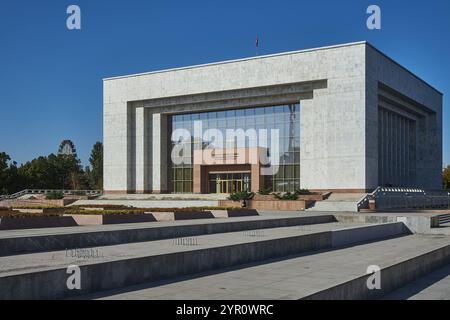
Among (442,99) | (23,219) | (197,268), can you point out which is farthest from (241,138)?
Answer: (197,268)

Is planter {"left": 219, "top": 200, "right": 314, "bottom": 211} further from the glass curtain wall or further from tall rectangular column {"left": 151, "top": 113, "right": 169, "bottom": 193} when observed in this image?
tall rectangular column {"left": 151, "top": 113, "right": 169, "bottom": 193}

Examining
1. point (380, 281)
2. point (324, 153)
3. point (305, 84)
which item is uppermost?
point (305, 84)

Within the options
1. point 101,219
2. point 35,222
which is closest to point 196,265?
point 35,222

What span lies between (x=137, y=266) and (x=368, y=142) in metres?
32.4

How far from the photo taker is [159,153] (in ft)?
159

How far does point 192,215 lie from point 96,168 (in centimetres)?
7060

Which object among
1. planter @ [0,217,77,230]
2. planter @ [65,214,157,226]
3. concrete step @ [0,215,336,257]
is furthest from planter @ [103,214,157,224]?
concrete step @ [0,215,336,257]

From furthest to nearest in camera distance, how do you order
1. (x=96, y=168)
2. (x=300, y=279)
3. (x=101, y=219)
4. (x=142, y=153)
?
(x=96, y=168)
(x=142, y=153)
(x=101, y=219)
(x=300, y=279)

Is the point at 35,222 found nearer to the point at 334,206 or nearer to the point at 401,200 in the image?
the point at 334,206

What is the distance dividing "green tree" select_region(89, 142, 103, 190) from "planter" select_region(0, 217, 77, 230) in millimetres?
65369

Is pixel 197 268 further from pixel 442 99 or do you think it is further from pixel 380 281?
pixel 442 99

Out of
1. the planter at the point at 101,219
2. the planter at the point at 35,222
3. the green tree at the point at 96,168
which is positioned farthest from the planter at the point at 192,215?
the green tree at the point at 96,168

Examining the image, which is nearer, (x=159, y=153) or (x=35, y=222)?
(x=35, y=222)
